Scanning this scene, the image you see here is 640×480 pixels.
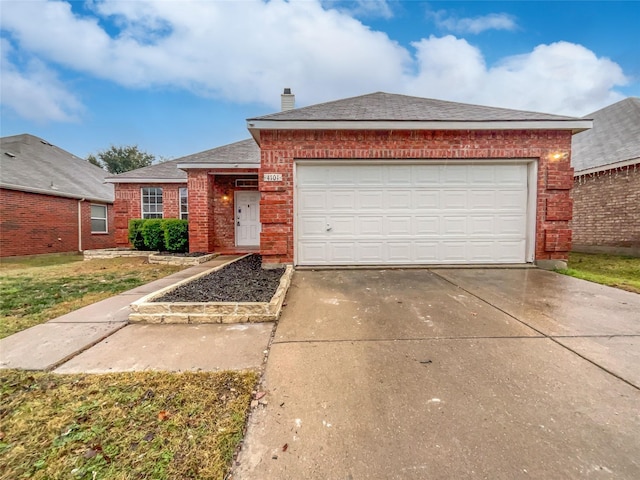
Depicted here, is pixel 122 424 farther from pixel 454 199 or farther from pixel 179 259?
pixel 179 259

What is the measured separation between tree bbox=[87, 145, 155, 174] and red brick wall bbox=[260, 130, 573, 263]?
108 feet

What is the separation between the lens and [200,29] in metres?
10.9

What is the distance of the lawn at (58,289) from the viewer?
3.57m

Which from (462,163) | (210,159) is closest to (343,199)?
(462,163)

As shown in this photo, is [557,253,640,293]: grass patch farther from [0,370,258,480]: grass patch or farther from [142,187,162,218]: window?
[142,187,162,218]: window

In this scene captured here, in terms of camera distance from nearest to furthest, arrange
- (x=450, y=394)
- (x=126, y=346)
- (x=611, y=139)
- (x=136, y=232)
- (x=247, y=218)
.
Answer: (x=450, y=394), (x=126, y=346), (x=136, y=232), (x=611, y=139), (x=247, y=218)

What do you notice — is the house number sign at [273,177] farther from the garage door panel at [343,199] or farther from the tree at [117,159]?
the tree at [117,159]

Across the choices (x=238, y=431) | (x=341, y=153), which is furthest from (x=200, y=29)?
(x=238, y=431)

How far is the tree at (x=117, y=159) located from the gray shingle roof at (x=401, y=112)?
32.6 m

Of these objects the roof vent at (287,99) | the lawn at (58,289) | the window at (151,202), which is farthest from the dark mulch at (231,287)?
the window at (151,202)

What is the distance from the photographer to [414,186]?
6.31m

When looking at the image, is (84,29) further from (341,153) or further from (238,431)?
(238,431)

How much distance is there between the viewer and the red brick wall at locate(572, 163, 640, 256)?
8.65 metres

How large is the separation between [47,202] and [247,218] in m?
8.97
